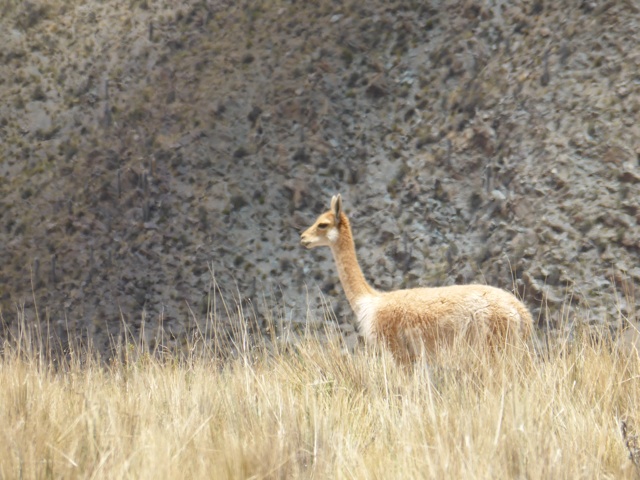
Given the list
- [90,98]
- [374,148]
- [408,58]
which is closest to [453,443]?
[374,148]

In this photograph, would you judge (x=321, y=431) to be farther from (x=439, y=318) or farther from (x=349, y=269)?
(x=349, y=269)

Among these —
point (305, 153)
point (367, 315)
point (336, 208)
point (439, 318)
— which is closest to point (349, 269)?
point (336, 208)

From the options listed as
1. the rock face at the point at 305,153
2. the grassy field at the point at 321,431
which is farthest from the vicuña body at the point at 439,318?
the rock face at the point at 305,153

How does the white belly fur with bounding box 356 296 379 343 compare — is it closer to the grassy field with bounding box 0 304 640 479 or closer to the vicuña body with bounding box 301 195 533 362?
the vicuña body with bounding box 301 195 533 362

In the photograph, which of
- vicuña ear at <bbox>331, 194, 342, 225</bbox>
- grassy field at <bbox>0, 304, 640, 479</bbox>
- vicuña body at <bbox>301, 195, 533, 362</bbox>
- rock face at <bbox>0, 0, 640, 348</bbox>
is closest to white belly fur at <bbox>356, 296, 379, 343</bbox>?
vicuña body at <bbox>301, 195, 533, 362</bbox>

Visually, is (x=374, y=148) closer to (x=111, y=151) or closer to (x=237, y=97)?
(x=237, y=97)

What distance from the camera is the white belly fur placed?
755 centimetres

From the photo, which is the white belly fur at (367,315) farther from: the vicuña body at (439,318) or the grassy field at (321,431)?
the grassy field at (321,431)

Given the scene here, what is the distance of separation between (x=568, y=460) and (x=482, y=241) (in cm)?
1607

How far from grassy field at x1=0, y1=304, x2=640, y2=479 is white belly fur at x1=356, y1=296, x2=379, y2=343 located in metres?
1.82

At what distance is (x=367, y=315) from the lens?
773cm

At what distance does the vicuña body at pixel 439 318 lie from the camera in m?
6.98

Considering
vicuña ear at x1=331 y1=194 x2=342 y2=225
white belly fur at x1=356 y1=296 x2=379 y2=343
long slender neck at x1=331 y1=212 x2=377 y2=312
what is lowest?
white belly fur at x1=356 y1=296 x2=379 y2=343

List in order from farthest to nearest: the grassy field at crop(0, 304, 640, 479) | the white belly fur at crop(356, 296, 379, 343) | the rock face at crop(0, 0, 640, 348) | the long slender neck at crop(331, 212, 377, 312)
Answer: the rock face at crop(0, 0, 640, 348), the long slender neck at crop(331, 212, 377, 312), the white belly fur at crop(356, 296, 379, 343), the grassy field at crop(0, 304, 640, 479)
